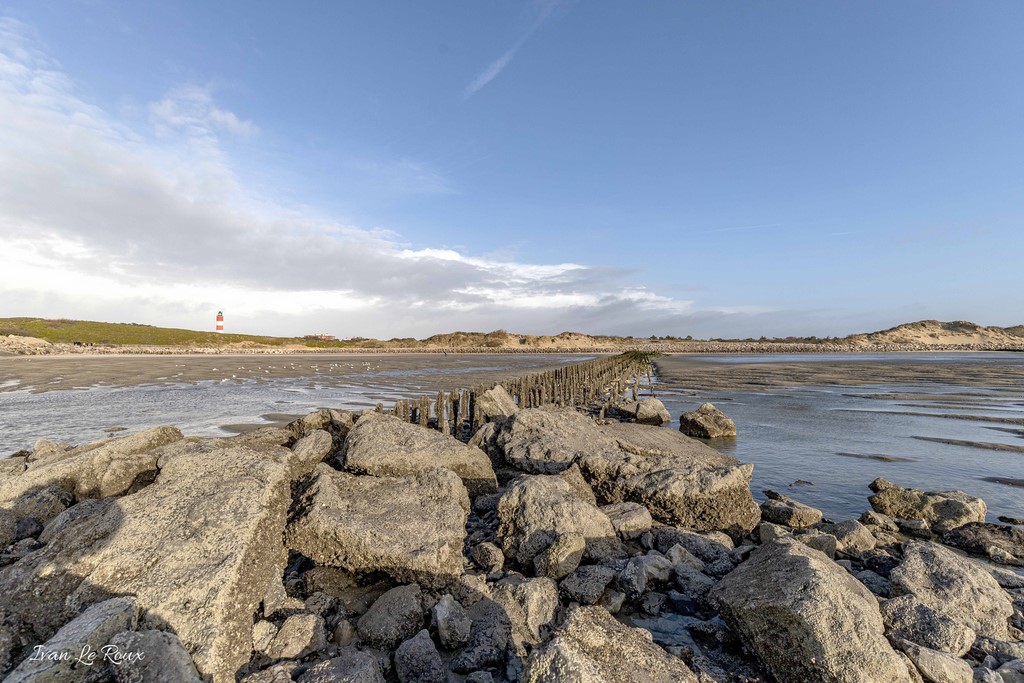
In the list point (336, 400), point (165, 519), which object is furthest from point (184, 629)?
point (336, 400)

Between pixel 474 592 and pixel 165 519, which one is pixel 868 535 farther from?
pixel 165 519

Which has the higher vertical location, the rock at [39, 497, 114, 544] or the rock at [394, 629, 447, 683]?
the rock at [39, 497, 114, 544]

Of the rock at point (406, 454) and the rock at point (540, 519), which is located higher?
the rock at point (406, 454)

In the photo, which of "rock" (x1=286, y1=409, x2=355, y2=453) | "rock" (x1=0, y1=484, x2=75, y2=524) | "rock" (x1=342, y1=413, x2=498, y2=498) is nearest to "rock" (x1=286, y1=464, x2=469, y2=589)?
"rock" (x1=342, y1=413, x2=498, y2=498)

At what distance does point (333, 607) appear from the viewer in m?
4.86

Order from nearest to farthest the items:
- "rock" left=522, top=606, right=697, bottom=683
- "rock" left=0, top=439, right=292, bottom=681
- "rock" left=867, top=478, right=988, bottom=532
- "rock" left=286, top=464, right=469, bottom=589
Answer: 1. "rock" left=522, top=606, right=697, bottom=683
2. "rock" left=0, top=439, right=292, bottom=681
3. "rock" left=286, top=464, right=469, bottom=589
4. "rock" left=867, top=478, right=988, bottom=532

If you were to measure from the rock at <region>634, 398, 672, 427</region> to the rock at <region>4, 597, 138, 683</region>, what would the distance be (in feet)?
50.8

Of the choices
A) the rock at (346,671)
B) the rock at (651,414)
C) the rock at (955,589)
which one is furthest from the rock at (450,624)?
the rock at (651,414)

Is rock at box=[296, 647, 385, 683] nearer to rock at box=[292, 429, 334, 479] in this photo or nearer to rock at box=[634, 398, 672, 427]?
rock at box=[292, 429, 334, 479]

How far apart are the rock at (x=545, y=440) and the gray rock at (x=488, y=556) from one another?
9.37 feet

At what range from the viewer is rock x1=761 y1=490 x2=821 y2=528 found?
24.7ft

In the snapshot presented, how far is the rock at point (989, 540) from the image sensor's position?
6738mm

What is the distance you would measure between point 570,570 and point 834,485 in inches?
304

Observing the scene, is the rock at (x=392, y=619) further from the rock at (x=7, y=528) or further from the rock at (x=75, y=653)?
the rock at (x=7, y=528)
